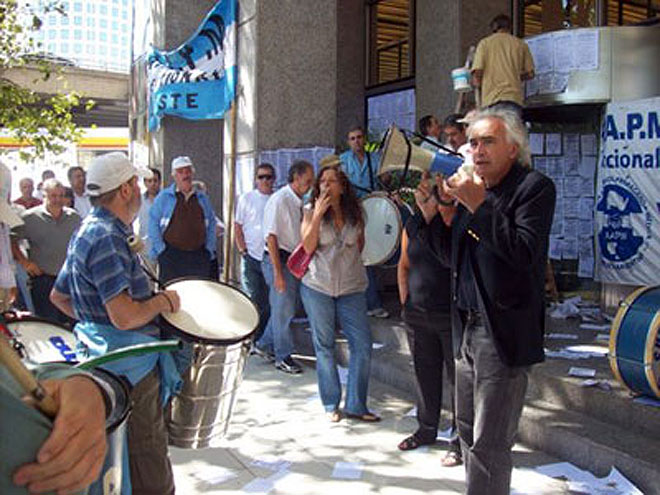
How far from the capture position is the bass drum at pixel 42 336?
3.58 metres

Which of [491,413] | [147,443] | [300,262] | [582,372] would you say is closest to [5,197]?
[147,443]

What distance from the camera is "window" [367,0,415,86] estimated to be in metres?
13.2

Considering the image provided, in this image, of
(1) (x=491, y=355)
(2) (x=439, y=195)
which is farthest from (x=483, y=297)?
(2) (x=439, y=195)

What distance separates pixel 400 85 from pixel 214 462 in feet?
29.5

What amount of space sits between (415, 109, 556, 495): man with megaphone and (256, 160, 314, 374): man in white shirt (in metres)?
3.53

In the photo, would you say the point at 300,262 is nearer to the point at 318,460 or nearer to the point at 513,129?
the point at 318,460

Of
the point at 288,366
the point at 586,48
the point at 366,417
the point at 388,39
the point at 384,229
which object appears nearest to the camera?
the point at 366,417

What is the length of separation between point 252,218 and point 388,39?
7.06 metres

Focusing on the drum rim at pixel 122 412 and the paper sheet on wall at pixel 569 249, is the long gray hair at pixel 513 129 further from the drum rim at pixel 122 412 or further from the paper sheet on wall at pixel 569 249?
the paper sheet on wall at pixel 569 249

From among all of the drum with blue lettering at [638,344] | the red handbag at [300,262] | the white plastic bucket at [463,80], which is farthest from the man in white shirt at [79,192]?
the drum with blue lettering at [638,344]

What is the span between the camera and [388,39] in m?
13.4

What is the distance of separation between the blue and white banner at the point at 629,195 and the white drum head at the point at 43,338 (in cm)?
606

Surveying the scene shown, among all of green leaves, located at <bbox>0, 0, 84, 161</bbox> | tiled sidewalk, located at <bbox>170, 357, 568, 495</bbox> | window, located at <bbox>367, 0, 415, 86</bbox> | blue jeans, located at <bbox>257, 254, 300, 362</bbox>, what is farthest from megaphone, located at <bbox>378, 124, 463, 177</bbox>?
window, located at <bbox>367, 0, 415, 86</bbox>

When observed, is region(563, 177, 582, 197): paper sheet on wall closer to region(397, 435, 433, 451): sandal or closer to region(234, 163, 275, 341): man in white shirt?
region(234, 163, 275, 341): man in white shirt
